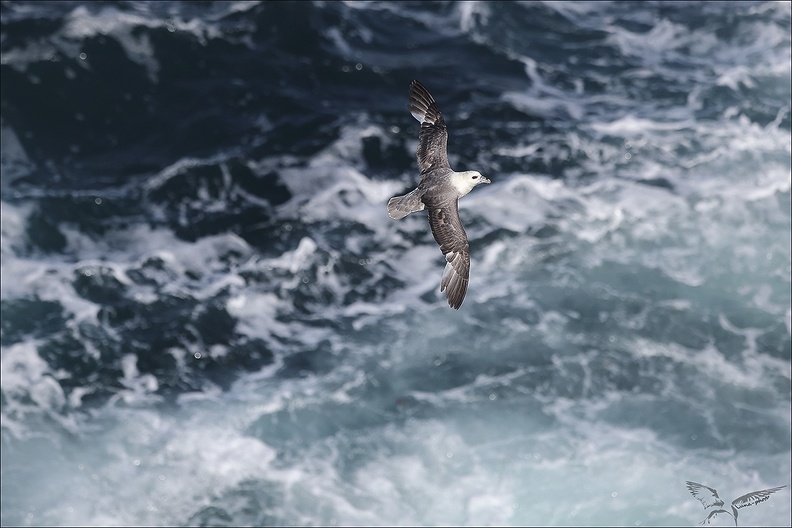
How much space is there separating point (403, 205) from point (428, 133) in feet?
4.91

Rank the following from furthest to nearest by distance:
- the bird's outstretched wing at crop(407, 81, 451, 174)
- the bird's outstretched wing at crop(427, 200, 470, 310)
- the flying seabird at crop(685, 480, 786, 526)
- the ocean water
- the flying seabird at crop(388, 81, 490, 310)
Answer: the ocean water < the bird's outstretched wing at crop(407, 81, 451, 174) < the bird's outstretched wing at crop(427, 200, 470, 310) < the flying seabird at crop(388, 81, 490, 310) < the flying seabird at crop(685, 480, 786, 526)

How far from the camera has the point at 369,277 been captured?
741 inches

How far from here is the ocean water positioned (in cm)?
1683

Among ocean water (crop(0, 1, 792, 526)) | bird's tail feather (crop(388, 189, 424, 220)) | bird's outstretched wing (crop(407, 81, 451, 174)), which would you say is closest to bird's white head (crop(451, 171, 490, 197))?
bird's tail feather (crop(388, 189, 424, 220))

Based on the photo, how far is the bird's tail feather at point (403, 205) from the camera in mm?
11312

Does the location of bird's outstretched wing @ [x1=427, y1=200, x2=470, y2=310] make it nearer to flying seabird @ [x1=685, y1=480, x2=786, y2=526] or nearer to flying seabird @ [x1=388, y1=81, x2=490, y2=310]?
flying seabird @ [x1=388, y1=81, x2=490, y2=310]

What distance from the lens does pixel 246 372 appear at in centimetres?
1773

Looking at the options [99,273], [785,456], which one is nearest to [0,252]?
[99,273]

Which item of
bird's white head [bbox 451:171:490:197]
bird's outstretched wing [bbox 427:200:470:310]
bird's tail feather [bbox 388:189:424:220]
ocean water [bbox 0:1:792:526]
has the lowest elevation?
ocean water [bbox 0:1:792:526]

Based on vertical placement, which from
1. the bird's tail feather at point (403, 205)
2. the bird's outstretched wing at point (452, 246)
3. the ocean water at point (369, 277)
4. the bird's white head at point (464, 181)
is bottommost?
the ocean water at point (369, 277)

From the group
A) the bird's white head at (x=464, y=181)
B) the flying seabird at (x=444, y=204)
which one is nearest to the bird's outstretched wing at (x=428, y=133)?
the flying seabird at (x=444, y=204)

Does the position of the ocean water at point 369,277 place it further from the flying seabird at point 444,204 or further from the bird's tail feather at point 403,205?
the bird's tail feather at point 403,205

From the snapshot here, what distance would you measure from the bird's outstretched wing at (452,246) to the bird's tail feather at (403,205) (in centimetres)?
13

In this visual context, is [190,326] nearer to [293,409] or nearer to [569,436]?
[293,409]
